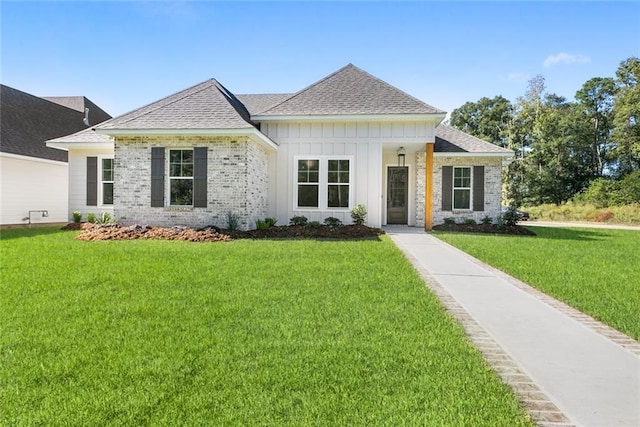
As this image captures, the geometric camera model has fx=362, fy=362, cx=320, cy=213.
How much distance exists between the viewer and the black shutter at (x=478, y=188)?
1451cm

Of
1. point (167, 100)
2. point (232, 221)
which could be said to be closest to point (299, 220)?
point (232, 221)

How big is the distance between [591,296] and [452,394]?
145 inches

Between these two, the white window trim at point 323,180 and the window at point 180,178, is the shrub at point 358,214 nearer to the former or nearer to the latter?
the white window trim at point 323,180

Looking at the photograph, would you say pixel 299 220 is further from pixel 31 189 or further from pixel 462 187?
pixel 31 189

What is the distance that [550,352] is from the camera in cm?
308

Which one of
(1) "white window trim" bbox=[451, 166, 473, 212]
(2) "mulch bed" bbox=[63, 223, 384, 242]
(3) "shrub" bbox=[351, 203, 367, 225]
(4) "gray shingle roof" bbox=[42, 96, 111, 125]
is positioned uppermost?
(4) "gray shingle roof" bbox=[42, 96, 111, 125]

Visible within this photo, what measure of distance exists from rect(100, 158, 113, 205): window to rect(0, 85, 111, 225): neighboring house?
3092mm

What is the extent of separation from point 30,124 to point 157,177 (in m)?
9.51

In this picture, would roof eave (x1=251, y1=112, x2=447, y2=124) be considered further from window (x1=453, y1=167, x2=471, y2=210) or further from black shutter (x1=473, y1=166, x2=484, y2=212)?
black shutter (x1=473, y1=166, x2=484, y2=212)

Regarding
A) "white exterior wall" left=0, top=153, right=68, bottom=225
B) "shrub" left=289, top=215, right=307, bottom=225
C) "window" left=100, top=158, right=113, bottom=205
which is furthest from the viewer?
"window" left=100, top=158, right=113, bottom=205

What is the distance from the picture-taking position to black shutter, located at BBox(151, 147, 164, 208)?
11133mm

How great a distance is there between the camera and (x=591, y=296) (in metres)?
4.82

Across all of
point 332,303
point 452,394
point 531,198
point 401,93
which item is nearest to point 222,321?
point 332,303

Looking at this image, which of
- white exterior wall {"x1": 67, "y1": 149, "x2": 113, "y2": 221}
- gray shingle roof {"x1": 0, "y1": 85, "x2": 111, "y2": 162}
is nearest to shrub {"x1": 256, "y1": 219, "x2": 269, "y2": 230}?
white exterior wall {"x1": 67, "y1": 149, "x2": 113, "y2": 221}
